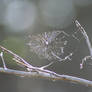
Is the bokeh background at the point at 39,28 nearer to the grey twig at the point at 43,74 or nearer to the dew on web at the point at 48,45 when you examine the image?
the dew on web at the point at 48,45

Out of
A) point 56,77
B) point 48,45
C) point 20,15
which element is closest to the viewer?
point 56,77

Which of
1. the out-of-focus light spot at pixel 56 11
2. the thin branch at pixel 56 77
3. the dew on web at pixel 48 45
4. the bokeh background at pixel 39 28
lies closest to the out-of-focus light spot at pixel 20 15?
the bokeh background at pixel 39 28

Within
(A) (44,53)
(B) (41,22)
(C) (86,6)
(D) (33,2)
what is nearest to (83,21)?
(C) (86,6)

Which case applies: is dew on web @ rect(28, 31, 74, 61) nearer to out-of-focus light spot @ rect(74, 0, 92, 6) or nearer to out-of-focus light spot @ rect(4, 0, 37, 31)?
out-of-focus light spot @ rect(74, 0, 92, 6)

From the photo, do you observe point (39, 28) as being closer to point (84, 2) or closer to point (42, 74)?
point (84, 2)

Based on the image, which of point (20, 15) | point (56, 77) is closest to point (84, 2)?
point (20, 15)

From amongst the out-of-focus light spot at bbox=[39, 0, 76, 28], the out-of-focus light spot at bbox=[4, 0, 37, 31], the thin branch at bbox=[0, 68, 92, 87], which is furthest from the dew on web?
the out-of-focus light spot at bbox=[4, 0, 37, 31]
